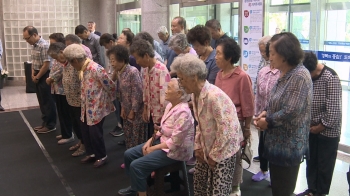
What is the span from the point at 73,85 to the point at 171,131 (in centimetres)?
183

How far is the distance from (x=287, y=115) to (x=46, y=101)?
415cm

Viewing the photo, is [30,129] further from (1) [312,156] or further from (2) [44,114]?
(1) [312,156]

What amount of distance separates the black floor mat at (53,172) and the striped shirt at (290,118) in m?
1.14

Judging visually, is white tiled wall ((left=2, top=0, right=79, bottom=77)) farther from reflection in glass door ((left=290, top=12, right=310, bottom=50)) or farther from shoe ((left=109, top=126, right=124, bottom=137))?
reflection in glass door ((left=290, top=12, right=310, bottom=50))

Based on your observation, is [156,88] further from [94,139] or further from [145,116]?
[94,139]

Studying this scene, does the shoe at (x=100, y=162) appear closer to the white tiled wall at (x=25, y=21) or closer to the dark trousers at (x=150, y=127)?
the dark trousers at (x=150, y=127)

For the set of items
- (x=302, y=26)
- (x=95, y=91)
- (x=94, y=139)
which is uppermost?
(x=302, y=26)

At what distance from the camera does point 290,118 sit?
2121 millimetres

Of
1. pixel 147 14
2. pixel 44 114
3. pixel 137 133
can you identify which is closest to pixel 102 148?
pixel 137 133

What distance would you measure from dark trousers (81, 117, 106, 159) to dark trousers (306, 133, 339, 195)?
2.17 metres

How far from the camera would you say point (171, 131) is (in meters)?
2.79

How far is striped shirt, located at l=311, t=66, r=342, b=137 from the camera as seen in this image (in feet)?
8.54

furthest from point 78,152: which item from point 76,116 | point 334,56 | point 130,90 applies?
point 334,56

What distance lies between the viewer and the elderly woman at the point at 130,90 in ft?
11.7
